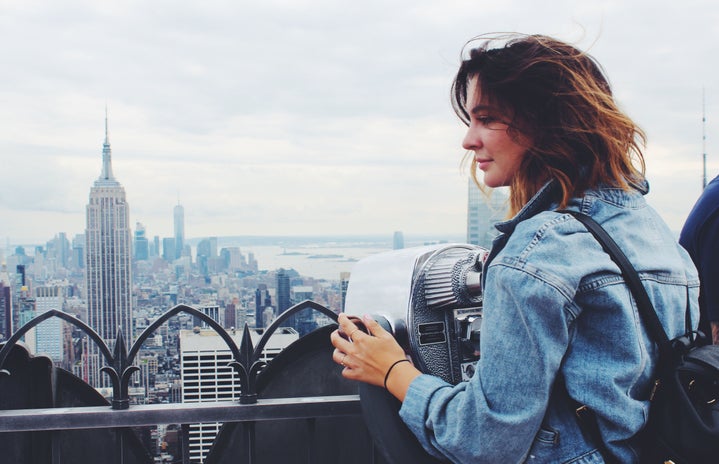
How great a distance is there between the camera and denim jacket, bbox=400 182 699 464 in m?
1.24

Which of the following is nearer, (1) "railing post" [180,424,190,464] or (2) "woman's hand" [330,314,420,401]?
(2) "woman's hand" [330,314,420,401]

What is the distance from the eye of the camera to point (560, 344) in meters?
1.25

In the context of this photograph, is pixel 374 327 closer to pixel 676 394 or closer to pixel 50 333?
pixel 676 394

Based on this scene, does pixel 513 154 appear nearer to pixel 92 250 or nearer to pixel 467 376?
pixel 467 376

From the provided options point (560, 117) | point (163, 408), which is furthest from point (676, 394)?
point (163, 408)

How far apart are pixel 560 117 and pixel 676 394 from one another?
615 millimetres

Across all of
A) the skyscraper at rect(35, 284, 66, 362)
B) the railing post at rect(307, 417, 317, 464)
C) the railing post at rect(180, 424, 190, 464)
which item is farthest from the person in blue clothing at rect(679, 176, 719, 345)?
the skyscraper at rect(35, 284, 66, 362)

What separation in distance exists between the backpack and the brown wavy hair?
133 millimetres

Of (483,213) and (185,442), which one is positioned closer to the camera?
(483,213)

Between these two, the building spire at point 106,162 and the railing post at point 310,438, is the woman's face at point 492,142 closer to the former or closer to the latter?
the railing post at point 310,438

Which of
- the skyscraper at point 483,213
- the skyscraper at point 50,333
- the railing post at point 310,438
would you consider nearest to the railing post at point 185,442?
the railing post at point 310,438

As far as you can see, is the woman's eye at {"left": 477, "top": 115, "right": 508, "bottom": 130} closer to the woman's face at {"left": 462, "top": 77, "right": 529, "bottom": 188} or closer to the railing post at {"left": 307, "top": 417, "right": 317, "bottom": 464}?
the woman's face at {"left": 462, "top": 77, "right": 529, "bottom": 188}

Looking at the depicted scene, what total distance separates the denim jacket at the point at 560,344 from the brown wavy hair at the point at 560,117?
0.06m

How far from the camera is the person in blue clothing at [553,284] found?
126 cm
